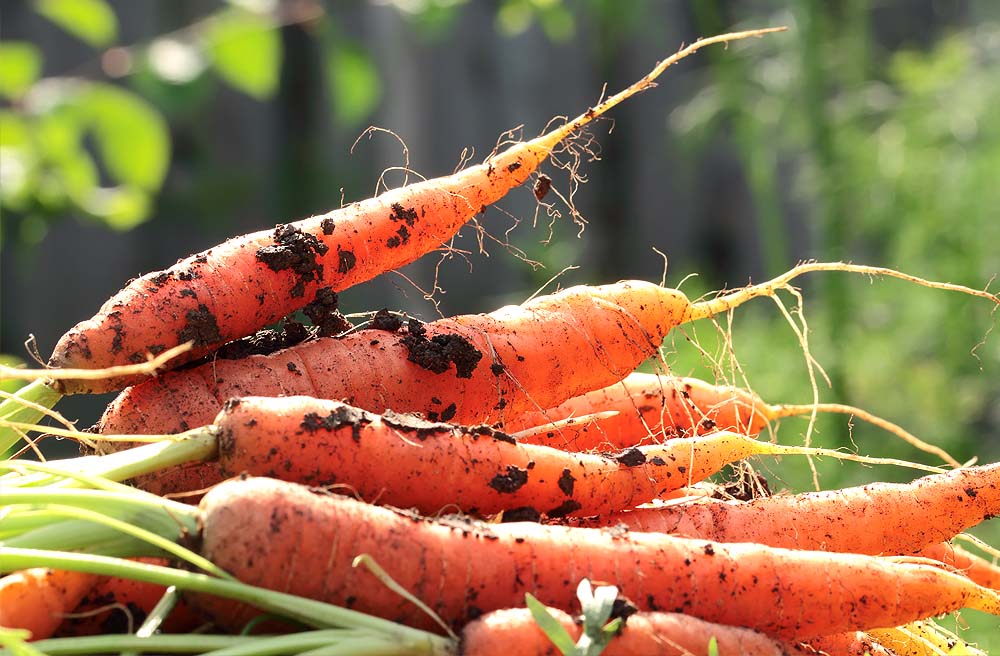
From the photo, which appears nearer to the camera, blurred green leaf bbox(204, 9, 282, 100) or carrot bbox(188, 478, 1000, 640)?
carrot bbox(188, 478, 1000, 640)

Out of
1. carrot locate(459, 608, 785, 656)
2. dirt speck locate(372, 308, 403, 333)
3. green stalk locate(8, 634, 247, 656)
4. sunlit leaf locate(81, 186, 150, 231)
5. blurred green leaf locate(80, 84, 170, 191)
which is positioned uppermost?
blurred green leaf locate(80, 84, 170, 191)

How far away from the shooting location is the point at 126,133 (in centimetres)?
219

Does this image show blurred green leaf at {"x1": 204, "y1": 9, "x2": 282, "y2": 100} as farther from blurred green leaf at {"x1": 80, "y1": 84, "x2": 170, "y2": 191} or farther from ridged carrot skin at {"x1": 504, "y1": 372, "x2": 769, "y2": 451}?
ridged carrot skin at {"x1": 504, "y1": 372, "x2": 769, "y2": 451}

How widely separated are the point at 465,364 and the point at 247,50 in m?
1.43

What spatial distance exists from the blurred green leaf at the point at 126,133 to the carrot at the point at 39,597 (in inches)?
57.2

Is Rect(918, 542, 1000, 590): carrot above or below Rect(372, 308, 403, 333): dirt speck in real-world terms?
below

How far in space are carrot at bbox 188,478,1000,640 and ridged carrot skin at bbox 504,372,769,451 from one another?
37cm

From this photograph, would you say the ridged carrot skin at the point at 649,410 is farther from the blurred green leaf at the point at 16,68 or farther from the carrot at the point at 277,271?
the blurred green leaf at the point at 16,68

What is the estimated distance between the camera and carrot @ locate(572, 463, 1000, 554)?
1.26 metres

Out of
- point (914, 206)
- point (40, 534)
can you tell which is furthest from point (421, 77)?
point (40, 534)

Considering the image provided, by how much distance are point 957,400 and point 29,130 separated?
10.2ft

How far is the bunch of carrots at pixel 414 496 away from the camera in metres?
0.90

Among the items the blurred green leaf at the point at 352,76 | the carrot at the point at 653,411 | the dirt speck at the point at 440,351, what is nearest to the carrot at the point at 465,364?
the dirt speck at the point at 440,351

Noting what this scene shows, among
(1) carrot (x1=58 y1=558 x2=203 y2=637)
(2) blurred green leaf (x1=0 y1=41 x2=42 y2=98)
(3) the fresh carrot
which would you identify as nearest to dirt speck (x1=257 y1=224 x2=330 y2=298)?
(1) carrot (x1=58 y1=558 x2=203 y2=637)
